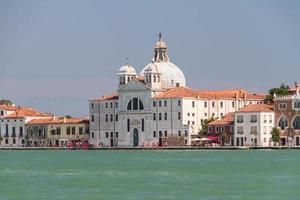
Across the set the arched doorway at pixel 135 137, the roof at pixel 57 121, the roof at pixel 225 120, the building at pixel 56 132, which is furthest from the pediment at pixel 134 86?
the roof at pixel 57 121

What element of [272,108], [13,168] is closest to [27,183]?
[13,168]

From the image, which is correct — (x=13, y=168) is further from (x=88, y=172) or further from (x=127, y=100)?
(x=127, y=100)

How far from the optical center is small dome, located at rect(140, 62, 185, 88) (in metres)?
117

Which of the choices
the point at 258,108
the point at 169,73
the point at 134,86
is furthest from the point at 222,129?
the point at 169,73

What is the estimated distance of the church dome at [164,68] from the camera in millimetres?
116775

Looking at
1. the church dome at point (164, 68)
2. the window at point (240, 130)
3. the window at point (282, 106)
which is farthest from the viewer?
the church dome at point (164, 68)

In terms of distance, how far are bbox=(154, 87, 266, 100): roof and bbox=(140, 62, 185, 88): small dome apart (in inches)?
119

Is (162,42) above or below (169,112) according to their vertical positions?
above

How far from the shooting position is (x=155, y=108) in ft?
369

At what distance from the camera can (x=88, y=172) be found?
61625 millimetres

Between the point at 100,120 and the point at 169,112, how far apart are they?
362 inches

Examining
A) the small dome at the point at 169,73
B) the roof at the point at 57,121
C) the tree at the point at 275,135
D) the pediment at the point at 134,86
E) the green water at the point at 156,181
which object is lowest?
the green water at the point at 156,181

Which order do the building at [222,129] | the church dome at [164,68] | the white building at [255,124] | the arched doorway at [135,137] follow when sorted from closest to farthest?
1. the white building at [255,124]
2. the building at [222,129]
3. the arched doorway at [135,137]
4. the church dome at [164,68]

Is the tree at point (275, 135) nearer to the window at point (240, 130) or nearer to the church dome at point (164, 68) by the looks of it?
the window at point (240, 130)
